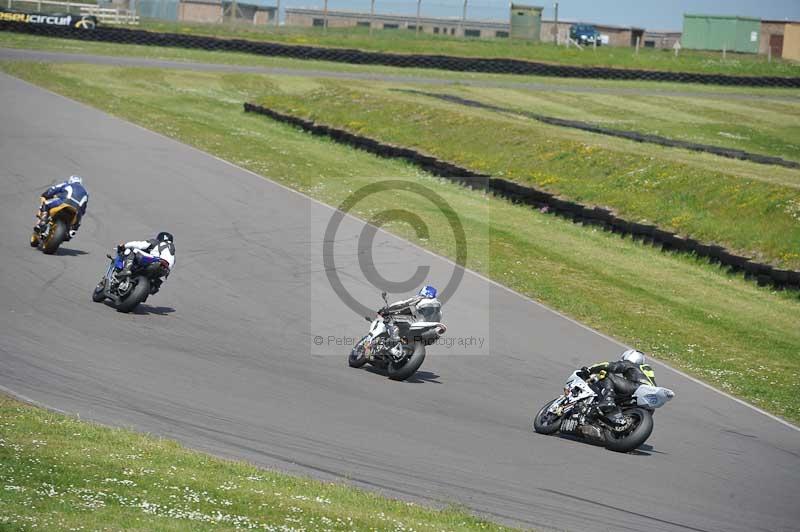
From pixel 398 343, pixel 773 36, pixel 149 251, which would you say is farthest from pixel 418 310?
pixel 773 36

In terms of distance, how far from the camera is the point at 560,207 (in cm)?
2755

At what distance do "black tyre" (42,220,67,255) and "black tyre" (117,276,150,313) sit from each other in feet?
10.2

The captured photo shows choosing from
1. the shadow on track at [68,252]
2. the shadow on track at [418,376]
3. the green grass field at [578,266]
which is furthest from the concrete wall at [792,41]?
the shadow on track at [418,376]

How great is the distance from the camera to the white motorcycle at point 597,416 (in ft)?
40.2

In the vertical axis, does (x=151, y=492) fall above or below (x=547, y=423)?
above

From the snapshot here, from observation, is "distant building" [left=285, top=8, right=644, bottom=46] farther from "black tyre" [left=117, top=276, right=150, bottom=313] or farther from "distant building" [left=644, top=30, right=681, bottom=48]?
"black tyre" [left=117, top=276, right=150, bottom=313]

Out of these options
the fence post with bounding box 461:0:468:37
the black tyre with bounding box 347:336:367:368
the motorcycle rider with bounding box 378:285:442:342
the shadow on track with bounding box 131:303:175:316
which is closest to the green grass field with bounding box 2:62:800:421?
the motorcycle rider with bounding box 378:285:442:342

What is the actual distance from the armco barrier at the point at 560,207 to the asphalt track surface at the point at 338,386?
658 cm

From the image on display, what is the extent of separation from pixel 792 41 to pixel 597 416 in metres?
74.2

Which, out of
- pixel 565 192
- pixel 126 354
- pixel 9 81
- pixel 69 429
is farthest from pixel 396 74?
pixel 69 429

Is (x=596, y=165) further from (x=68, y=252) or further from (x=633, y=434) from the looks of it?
(x=633, y=434)

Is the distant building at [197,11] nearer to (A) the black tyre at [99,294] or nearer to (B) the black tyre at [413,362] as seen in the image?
(A) the black tyre at [99,294]

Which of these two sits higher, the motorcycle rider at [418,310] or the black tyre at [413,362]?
the motorcycle rider at [418,310]

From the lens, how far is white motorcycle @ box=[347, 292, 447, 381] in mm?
13930
